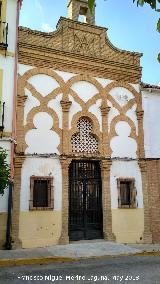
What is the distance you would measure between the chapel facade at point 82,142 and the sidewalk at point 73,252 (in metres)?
0.56

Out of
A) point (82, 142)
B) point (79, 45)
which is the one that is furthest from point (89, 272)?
point (79, 45)

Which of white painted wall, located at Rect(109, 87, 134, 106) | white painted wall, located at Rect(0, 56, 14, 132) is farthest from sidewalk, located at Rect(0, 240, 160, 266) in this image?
white painted wall, located at Rect(109, 87, 134, 106)

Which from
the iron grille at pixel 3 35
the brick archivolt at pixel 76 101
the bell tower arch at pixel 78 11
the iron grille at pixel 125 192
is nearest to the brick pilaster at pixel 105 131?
the brick archivolt at pixel 76 101

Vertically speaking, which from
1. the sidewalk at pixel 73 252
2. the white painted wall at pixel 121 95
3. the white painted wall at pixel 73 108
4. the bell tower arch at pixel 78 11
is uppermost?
the bell tower arch at pixel 78 11

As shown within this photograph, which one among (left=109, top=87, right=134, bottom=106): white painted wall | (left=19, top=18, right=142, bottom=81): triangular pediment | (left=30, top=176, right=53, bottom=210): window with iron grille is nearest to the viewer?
(left=30, top=176, right=53, bottom=210): window with iron grille

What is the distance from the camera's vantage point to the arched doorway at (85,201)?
1151 centimetres

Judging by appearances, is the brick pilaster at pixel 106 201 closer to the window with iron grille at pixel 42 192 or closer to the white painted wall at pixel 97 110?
the white painted wall at pixel 97 110

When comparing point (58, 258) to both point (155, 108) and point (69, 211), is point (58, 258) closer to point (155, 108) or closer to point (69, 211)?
point (69, 211)

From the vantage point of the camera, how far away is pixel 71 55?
1239 cm

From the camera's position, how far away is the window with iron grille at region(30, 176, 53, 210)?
425 inches

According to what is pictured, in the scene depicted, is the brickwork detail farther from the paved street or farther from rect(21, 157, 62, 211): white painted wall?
the paved street

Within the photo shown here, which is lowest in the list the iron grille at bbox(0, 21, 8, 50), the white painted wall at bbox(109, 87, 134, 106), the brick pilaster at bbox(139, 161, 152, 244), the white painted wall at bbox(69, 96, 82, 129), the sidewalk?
the sidewalk

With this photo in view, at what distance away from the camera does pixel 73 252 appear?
9516 mm

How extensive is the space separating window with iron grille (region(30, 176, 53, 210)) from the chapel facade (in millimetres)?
37
